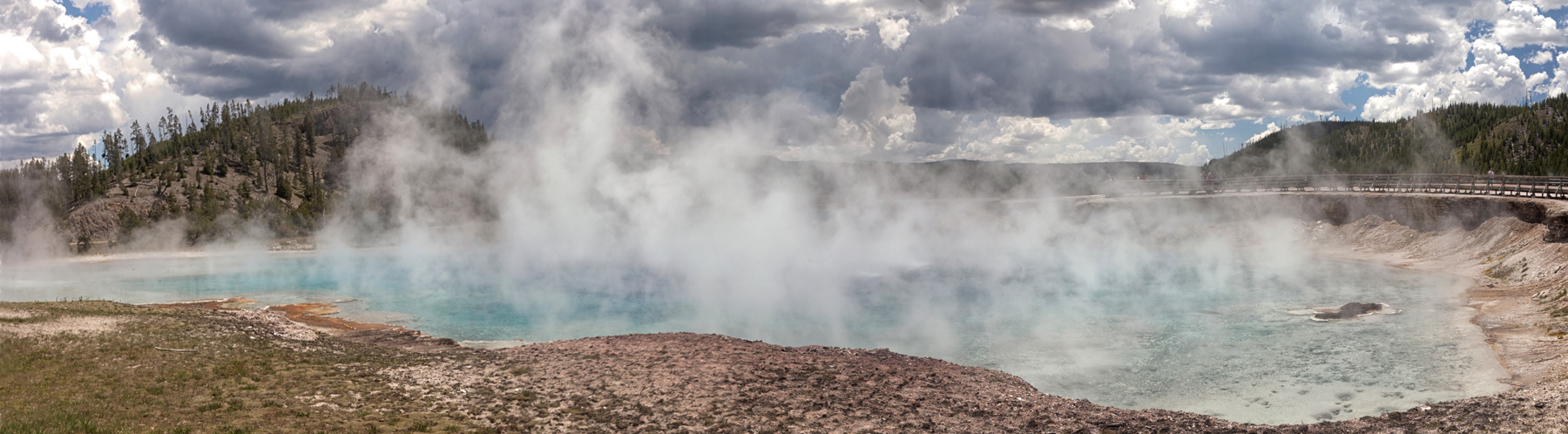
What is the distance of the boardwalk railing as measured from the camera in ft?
141

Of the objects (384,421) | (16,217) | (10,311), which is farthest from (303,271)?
(16,217)

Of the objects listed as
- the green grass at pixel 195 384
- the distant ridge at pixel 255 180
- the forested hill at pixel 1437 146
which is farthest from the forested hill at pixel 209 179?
the forested hill at pixel 1437 146

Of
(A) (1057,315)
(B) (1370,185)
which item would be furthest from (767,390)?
(B) (1370,185)

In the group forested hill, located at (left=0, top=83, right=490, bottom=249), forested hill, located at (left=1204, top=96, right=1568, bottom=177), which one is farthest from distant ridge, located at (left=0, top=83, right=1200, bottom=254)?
forested hill, located at (left=1204, top=96, right=1568, bottom=177)

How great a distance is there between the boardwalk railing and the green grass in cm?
5197

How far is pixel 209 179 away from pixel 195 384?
118m

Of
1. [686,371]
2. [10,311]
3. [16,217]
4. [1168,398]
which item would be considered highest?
[16,217]

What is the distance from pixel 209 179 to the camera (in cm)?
11256

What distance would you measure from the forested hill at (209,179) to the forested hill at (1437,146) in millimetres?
126187

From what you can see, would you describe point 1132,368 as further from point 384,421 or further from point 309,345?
point 309,345

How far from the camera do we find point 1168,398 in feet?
59.3

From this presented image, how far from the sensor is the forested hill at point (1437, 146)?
364 ft

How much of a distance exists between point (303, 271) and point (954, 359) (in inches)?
1893

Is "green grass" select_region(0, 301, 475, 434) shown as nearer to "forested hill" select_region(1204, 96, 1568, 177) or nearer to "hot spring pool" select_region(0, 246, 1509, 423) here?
"hot spring pool" select_region(0, 246, 1509, 423)
